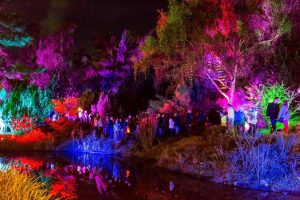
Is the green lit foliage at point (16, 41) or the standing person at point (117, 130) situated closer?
the green lit foliage at point (16, 41)

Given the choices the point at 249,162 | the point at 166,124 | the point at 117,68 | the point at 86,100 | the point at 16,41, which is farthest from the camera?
the point at 117,68

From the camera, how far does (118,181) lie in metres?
14.0

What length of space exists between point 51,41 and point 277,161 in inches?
1032

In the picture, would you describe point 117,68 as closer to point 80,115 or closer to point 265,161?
point 80,115

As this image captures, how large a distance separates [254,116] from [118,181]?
9.99m

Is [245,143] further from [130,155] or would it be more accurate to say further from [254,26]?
[254,26]

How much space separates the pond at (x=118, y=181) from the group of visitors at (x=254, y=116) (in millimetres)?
2988

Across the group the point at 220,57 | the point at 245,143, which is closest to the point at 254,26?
the point at 220,57

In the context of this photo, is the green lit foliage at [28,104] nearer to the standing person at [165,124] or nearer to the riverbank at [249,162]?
the standing person at [165,124]

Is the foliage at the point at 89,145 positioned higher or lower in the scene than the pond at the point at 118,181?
higher

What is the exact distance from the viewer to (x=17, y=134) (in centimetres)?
2588

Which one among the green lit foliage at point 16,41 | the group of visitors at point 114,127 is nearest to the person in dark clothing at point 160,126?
the group of visitors at point 114,127

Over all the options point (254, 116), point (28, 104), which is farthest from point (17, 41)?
point (28, 104)

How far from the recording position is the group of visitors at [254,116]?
651 inches
